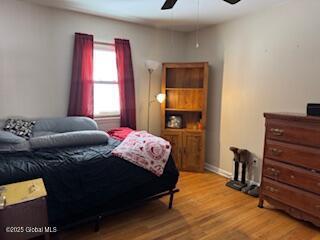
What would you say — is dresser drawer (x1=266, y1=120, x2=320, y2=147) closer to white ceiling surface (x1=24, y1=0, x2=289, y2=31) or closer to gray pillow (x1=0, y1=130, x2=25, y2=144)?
white ceiling surface (x1=24, y1=0, x2=289, y2=31)

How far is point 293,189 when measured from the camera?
95.0 inches

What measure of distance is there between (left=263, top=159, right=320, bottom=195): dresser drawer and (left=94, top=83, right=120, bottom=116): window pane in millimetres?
2376

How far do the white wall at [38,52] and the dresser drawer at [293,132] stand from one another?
8.52 feet

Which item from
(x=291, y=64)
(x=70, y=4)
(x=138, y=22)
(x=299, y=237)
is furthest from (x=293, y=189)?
(x=70, y=4)

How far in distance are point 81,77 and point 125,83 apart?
27.3 inches

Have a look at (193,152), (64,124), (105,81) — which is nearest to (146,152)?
(64,124)

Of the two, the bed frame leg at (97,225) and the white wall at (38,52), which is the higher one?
the white wall at (38,52)

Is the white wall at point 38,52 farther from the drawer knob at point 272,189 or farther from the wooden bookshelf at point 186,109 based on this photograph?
the drawer knob at point 272,189

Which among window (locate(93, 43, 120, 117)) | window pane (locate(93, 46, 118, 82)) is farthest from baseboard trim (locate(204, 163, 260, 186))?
window pane (locate(93, 46, 118, 82))

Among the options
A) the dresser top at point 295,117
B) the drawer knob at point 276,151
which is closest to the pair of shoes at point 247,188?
the drawer knob at point 276,151

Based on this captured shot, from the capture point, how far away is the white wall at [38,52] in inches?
115

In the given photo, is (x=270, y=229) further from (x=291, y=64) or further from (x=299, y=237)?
(x=291, y=64)

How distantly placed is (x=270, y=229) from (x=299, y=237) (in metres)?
0.25

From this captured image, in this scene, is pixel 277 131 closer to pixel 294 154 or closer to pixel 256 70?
pixel 294 154
